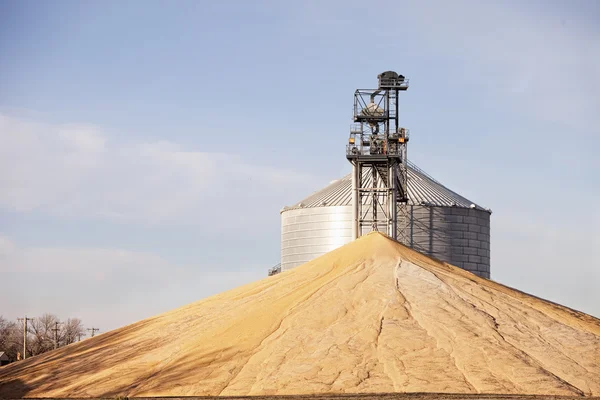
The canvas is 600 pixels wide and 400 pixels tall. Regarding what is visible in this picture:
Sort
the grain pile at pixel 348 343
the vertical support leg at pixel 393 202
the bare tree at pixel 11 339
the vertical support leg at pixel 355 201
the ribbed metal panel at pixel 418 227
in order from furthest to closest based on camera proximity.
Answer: the bare tree at pixel 11 339, the ribbed metal panel at pixel 418 227, the vertical support leg at pixel 355 201, the vertical support leg at pixel 393 202, the grain pile at pixel 348 343

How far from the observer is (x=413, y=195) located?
73.8 metres

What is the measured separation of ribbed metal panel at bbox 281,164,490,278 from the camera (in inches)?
2810

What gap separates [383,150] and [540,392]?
3600 centimetres

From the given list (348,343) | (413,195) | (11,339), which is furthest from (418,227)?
(11,339)

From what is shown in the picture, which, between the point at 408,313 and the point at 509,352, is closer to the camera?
the point at 509,352

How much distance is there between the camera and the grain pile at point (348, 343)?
3509 cm

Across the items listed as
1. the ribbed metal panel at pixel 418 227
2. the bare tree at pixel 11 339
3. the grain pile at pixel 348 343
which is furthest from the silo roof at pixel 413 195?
the bare tree at pixel 11 339

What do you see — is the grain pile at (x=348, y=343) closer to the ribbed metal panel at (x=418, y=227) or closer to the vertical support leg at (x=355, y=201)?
the vertical support leg at (x=355, y=201)

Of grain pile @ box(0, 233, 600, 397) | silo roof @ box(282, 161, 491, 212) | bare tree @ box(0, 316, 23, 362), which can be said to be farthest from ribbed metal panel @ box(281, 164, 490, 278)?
bare tree @ box(0, 316, 23, 362)

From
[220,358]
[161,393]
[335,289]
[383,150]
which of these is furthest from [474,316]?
[383,150]

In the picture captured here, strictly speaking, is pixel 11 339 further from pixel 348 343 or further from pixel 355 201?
pixel 348 343

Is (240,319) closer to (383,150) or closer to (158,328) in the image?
(158,328)

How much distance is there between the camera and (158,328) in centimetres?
4844

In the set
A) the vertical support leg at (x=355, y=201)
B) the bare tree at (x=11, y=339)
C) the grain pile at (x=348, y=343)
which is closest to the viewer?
the grain pile at (x=348, y=343)
